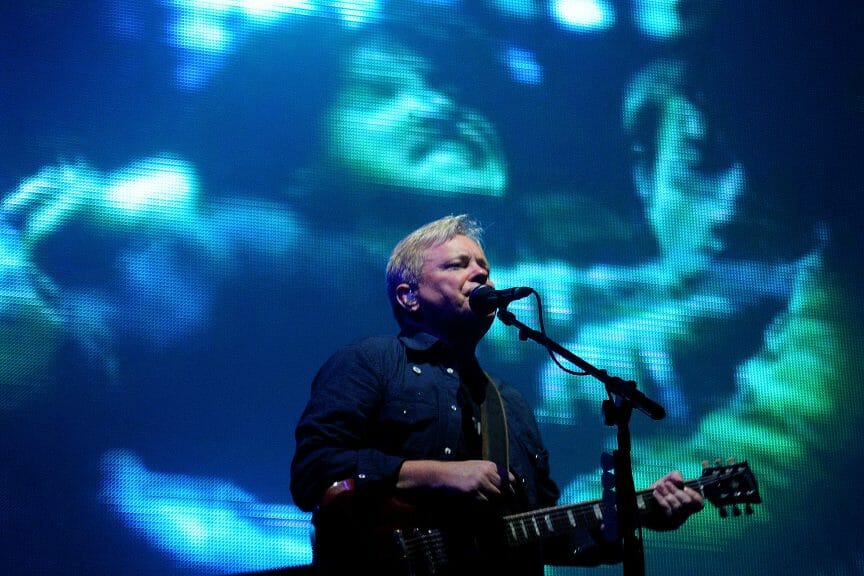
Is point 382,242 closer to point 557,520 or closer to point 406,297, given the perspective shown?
point 406,297

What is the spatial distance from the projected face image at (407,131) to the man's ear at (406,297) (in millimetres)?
844

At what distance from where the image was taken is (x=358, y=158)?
399cm

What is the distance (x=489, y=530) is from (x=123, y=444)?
1.44 m

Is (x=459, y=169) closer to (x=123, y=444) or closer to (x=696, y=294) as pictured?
(x=696, y=294)

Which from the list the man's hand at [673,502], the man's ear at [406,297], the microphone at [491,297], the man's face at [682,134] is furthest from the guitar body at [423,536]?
the man's face at [682,134]

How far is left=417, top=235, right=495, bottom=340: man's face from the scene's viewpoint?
124 inches

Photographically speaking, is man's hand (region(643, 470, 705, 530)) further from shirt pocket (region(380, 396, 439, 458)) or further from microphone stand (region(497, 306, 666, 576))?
shirt pocket (region(380, 396, 439, 458))

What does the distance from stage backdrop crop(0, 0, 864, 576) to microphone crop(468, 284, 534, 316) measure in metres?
0.73

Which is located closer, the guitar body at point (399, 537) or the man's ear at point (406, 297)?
the guitar body at point (399, 537)

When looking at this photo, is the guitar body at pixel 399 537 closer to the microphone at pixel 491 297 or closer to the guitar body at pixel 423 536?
the guitar body at pixel 423 536

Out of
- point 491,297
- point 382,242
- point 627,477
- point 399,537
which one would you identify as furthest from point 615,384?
point 382,242

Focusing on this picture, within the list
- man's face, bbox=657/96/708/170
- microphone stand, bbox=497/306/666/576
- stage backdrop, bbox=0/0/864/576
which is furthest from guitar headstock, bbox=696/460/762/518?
man's face, bbox=657/96/708/170

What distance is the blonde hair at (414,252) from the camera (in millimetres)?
3275

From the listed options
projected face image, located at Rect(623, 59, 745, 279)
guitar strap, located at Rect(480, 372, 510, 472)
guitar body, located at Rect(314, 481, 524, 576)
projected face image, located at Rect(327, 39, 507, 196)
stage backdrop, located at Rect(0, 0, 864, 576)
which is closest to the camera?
guitar body, located at Rect(314, 481, 524, 576)
